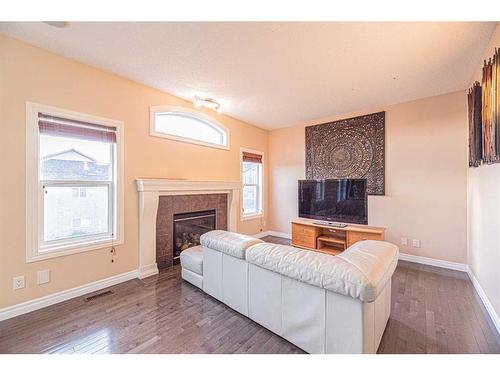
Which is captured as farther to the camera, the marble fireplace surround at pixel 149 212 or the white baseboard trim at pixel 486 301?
the marble fireplace surround at pixel 149 212

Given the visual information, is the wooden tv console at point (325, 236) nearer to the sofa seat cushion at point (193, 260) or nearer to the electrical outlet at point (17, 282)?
the sofa seat cushion at point (193, 260)

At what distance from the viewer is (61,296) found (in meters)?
2.32

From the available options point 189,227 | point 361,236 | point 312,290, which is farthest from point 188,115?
point 361,236

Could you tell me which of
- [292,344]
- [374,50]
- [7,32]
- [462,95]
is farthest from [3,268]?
[462,95]

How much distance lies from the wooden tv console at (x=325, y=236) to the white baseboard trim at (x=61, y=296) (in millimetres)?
2824

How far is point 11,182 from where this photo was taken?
206cm

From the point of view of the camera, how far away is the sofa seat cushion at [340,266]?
4.18 feet

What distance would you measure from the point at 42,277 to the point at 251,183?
12.5ft

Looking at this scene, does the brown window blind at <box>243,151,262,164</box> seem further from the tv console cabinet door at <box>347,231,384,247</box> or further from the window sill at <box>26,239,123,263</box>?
the window sill at <box>26,239,123,263</box>

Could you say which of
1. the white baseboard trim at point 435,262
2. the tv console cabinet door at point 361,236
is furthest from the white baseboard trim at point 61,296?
the white baseboard trim at point 435,262

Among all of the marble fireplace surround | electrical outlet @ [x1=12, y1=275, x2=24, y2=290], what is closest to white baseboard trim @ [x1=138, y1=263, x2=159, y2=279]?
the marble fireplace surround

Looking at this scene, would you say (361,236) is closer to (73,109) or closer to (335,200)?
(335,200)
